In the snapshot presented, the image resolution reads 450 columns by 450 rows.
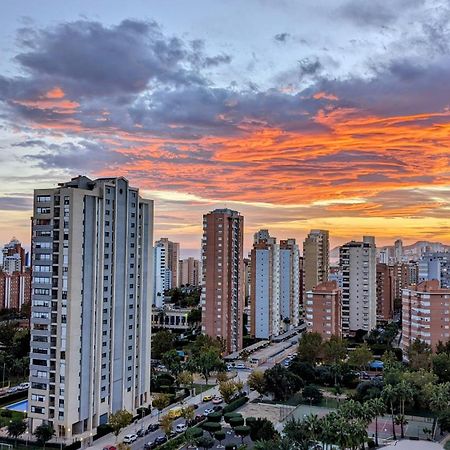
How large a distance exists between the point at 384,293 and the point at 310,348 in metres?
27.6

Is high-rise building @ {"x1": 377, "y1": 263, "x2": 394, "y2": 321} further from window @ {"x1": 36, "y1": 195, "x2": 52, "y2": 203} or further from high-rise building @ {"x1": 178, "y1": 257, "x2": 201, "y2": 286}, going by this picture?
high-rise building @ {"x1": 178, "y1": 257, "x2": 201, "y2": 286}

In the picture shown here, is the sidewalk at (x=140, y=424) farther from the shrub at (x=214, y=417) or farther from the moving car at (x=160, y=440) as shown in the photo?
the shrub at (x=214, y=417)

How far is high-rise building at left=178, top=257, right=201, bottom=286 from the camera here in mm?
103875

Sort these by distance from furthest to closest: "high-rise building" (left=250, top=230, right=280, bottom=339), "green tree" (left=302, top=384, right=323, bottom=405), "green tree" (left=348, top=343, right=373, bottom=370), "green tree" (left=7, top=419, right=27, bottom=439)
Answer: "high-rise building" (left=250, top=230, right=280, bottom=339)
"green tree" (left=348, top=343, right=373, bottom=370)
"green tree" (left=302, top=384, right=323, bottom=405)
"green tree" (left=7, top=419, right=27, bottom=439)

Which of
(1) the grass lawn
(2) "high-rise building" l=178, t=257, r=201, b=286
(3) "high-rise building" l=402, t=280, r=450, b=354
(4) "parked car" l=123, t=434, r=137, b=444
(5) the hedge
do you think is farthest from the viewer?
(2) "high-rise building" l=178, t=257, r=201, b=286

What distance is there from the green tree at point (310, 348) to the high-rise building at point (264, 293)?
12.9m

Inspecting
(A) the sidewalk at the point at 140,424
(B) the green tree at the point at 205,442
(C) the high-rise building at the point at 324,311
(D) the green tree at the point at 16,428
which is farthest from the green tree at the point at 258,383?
(C) the high-rise building at the point at 324,311

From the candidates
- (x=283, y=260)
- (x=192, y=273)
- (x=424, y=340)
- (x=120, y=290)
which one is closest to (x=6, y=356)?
(x=120, y=290)

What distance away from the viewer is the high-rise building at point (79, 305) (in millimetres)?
24031

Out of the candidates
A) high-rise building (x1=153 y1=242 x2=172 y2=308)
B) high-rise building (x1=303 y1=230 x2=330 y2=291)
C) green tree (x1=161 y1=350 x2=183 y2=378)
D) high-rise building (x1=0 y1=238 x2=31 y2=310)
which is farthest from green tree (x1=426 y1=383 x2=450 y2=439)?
high-rise building (x1=0 y1=238 x2=31 y2=310)

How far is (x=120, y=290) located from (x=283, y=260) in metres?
36.7

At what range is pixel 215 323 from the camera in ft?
145

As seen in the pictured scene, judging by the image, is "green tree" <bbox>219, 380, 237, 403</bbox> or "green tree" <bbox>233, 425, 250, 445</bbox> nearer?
"green tree" <bbox>233, 425, 250, 445</bbox>

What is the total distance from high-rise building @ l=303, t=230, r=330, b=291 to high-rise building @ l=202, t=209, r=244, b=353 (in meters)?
22.8
